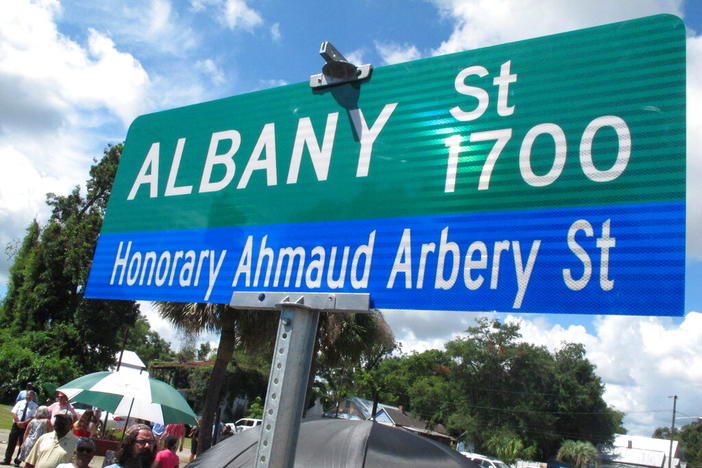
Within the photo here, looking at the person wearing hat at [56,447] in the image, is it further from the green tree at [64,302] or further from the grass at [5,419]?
the green tree at [64,302]

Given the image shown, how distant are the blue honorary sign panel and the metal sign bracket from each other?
0.04m

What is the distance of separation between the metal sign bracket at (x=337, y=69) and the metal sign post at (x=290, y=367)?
2.51 feet

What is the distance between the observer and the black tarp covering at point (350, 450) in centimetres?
539

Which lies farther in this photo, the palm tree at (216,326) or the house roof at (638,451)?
the house roof at (638,451)

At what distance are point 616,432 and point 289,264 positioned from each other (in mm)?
67147

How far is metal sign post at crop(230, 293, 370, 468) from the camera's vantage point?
1545 millimetres

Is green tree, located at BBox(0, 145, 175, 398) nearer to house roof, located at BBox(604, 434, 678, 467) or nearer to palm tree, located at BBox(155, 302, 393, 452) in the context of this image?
palm tree, located at BBox(155, 302, 393, 452)

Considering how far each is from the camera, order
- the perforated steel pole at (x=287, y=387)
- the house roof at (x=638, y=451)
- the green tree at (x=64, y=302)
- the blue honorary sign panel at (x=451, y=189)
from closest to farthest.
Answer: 1. the blue honorary sign panel at (x=451, y=189)
2. the perforated steel pole at (x=287, y=387)
3. the green tree at (x=64, y=302)
4. the house roof at (x=638, y=451)

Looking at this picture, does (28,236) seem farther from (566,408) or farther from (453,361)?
(566,408)

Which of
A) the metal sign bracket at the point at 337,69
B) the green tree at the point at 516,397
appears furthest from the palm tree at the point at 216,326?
the green tree at the point at 516,397

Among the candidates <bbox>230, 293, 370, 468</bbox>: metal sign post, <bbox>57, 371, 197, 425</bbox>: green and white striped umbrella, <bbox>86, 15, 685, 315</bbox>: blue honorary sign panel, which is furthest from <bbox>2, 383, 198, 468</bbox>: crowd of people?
<bbox>230, 293, 370, 468</bbox>: metal sign post

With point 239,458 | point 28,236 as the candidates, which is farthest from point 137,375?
point 28,236

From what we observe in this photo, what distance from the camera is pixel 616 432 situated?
59.8 metres

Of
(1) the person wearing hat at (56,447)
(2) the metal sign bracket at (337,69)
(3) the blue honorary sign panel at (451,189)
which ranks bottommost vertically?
(1) the person wearing hat at (56,447)
